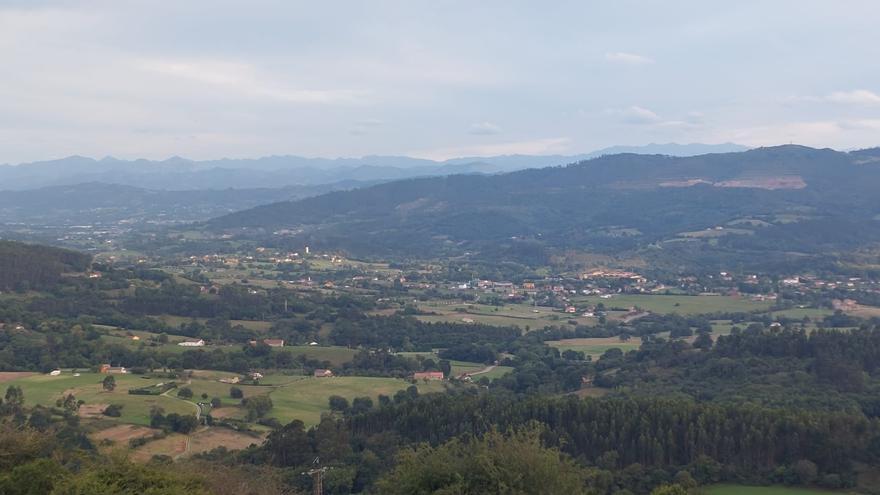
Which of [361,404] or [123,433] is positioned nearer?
[123,433]

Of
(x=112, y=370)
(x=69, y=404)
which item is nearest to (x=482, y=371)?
(x=112, y=370)

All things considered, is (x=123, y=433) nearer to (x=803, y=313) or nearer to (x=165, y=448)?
(x=165, y=448)

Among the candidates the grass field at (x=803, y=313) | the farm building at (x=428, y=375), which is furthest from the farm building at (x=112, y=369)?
the grass field at (x=803, y=313)

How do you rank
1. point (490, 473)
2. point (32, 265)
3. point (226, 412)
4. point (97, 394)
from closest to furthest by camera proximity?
point (490, 473) → point (226, 412) → point (97, 394) → point (32, 265)

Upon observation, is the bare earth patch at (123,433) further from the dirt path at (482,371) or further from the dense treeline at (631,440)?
the dirt path at (482,371)

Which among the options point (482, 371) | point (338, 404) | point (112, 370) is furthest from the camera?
point (482, 371)

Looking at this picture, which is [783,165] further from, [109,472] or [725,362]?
[109,472]

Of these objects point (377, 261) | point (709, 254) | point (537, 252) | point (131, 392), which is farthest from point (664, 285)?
point (131, 392)
